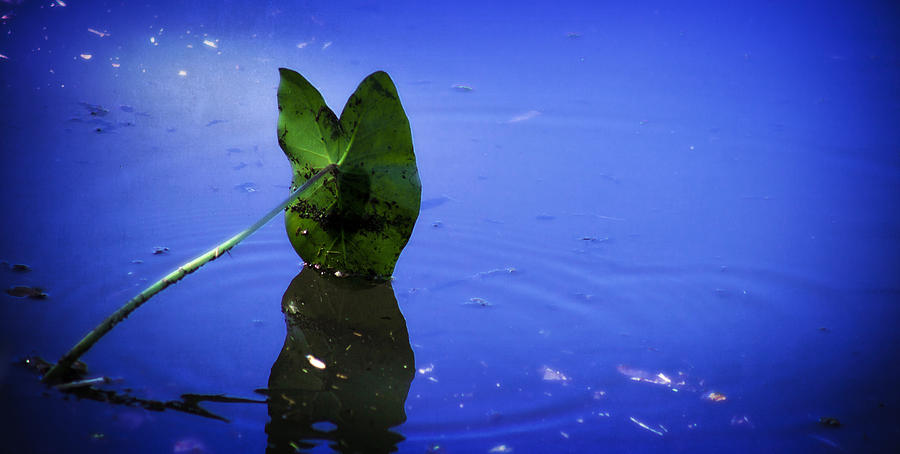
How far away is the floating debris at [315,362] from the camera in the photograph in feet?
3.65

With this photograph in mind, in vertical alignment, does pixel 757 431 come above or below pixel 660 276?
below

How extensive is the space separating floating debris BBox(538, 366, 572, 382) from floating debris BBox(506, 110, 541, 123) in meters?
1.20

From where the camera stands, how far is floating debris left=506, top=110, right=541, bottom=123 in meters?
2.22

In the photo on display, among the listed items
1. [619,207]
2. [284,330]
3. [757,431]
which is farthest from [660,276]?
[284,330]

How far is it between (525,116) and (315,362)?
135 cm

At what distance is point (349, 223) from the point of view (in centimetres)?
132

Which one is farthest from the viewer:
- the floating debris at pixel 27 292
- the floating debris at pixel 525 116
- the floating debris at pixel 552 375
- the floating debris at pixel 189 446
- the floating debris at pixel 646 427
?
the floating debris at pixel 525 116

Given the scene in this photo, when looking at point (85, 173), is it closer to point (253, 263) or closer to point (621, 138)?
point (253, 263)

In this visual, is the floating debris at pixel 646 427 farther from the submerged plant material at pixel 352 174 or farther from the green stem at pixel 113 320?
the green stem at pixel 113 320

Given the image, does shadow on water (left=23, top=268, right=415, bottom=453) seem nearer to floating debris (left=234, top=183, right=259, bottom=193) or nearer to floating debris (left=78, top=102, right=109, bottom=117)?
floating debris (left=234, top=183, right=259, bottom=193)

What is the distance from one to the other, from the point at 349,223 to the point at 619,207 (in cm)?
76

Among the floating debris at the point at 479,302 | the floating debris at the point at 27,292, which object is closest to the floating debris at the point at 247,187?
the floating debris at the point at 27,292

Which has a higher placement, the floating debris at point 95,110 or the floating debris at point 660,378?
the floating debris at point 95,110

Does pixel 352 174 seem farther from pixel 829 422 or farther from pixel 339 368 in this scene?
pixel 829 422
